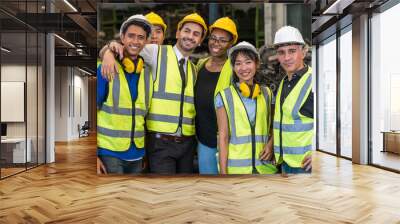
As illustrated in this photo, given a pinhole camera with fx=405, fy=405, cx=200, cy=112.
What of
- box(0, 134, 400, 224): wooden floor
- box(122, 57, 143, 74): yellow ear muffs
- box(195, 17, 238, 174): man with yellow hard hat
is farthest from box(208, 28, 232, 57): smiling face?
box(0, 134, 400, 224): wooden floor

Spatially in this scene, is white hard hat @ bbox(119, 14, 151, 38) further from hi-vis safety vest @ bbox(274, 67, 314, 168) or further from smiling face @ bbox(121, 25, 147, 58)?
hi-vis safety vest @ bbox(274, 67, 314, 168)

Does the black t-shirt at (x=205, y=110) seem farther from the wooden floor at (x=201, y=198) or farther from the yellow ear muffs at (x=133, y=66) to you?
the yellow ear muffs at (x=133, y=66)

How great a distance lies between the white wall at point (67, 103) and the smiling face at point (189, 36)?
11.0 m

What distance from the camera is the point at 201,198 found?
5.11m

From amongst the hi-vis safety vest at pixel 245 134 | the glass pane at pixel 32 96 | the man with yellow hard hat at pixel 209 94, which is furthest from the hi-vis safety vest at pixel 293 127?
the glass pane at pixel 32 96

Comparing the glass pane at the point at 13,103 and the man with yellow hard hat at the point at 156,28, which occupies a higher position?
the man with yellow hard hat at the point at 156,28

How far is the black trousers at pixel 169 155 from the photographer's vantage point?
650cm

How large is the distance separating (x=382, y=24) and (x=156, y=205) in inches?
232

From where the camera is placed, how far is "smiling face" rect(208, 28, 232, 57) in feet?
21.6

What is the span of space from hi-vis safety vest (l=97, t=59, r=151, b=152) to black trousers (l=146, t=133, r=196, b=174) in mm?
197

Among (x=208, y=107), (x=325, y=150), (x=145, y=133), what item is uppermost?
(x=208, y=107)

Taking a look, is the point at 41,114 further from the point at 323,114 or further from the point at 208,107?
the point at 323,114

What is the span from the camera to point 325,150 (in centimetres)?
1098

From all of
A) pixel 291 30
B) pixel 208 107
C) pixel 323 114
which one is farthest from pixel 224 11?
pixel 323 114
